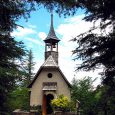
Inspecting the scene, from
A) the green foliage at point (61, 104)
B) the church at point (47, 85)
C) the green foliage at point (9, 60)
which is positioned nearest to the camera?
the green foliage at point (9, 60)

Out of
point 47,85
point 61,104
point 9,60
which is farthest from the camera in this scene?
point 47,85

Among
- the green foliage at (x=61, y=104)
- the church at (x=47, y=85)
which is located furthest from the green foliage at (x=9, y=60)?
the church at (x=47, y=85)

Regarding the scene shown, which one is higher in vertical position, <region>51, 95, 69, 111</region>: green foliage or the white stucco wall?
the white stucco wall

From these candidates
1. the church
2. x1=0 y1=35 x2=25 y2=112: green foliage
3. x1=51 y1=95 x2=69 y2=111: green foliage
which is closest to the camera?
x1=0 y1=35 x2=25 y2=112: green foliage

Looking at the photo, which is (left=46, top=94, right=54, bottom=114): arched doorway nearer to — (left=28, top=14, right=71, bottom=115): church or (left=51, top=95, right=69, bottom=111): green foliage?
(left=28, top=14, right=71, bottom=115): church

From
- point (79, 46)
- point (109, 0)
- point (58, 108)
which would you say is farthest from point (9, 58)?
point (58, 108)

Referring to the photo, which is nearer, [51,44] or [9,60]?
[9,60]

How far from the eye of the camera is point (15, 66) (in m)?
20.6

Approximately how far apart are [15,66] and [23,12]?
368 inches

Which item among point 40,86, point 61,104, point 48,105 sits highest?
point 40,86

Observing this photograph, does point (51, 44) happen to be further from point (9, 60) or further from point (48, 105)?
point (9, 60)

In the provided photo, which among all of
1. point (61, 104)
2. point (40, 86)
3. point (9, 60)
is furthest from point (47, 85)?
point (9, 60)

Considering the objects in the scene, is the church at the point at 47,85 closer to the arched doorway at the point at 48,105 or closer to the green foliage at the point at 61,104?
the arched doorway at the point at 48,105

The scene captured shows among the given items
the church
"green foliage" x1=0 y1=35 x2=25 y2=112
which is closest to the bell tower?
the church
